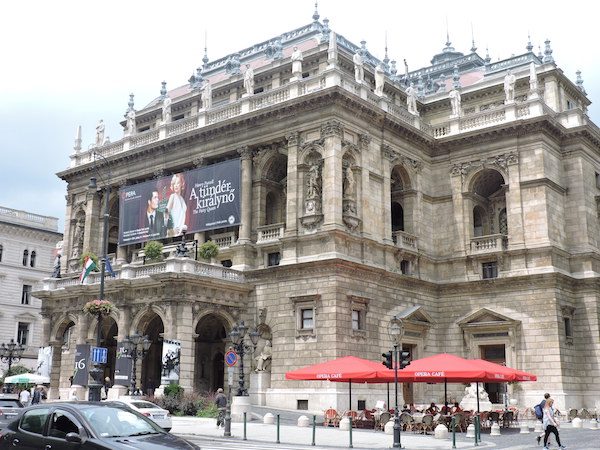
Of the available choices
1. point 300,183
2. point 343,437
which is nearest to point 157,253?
point 300,183

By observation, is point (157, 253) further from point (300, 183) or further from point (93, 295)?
point (300, 183)

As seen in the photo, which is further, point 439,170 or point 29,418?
point 439,170

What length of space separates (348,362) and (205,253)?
13817 mm

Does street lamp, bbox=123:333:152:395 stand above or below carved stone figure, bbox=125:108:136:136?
below

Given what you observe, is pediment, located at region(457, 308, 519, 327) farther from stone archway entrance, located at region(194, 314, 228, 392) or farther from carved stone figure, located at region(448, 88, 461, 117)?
stone archway entrance, located at region(194, 314, 228, 392)

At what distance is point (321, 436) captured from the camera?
25688mm

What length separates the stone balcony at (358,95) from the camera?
136 ft

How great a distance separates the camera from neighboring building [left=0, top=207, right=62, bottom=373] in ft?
229

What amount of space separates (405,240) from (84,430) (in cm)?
3391

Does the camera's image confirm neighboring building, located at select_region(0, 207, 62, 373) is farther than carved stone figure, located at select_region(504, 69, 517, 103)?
Yes

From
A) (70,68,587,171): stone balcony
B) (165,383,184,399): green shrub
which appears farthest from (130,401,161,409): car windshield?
(70,68,587,171): stone balcony

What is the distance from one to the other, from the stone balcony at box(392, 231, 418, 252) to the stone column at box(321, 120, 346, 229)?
17.2 ft

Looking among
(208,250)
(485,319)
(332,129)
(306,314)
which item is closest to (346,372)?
(306,314)

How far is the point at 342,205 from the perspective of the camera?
39.8 m
